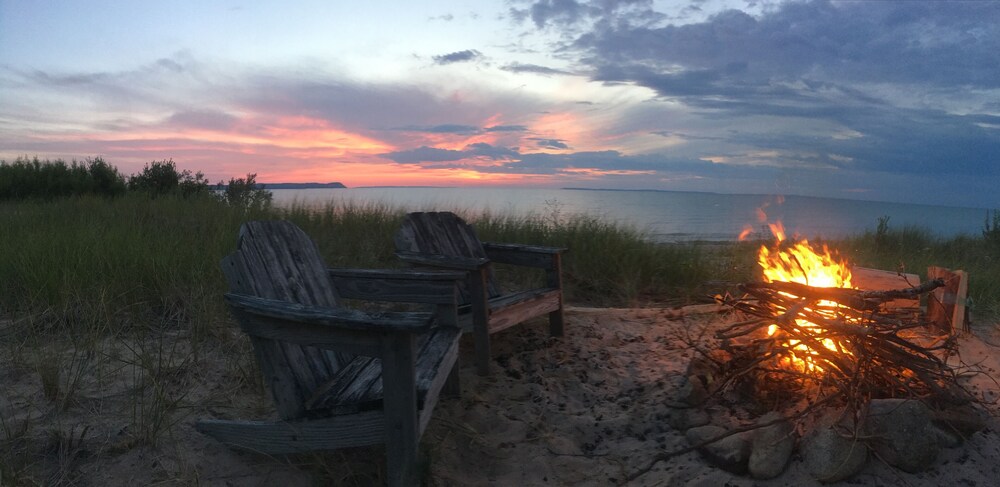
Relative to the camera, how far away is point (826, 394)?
2.74 m

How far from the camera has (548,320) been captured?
4.82m

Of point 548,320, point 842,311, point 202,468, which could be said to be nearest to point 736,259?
point 548,320

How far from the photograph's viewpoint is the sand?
7.97 ft

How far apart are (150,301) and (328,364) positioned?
2040 mm

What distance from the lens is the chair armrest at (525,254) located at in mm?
4445

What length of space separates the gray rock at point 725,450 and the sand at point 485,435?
1.8 inches

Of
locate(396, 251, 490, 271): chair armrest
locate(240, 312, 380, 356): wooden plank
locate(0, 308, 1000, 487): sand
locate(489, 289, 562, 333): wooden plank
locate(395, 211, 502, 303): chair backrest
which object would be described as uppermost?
locate(395, 211, 502, 303): chair backrest

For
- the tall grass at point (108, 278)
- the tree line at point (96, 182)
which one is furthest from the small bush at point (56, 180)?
the tall grass at point (108, 278)

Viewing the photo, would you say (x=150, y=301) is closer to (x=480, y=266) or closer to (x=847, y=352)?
(x=480, y=266)

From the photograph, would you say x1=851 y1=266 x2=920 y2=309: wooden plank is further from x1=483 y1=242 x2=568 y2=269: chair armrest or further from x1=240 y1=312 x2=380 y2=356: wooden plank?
x1=240 y1=312 x2=380 y2=356: wooden plank

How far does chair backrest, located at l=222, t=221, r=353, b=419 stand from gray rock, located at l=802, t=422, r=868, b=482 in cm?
209

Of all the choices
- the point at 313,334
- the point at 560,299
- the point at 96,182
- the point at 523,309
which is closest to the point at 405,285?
the point at 313,334

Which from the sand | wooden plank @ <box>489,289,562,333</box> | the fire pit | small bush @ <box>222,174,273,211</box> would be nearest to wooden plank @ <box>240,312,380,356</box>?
the sand

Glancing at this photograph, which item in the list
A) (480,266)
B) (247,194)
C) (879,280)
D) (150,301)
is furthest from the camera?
(247,194)
